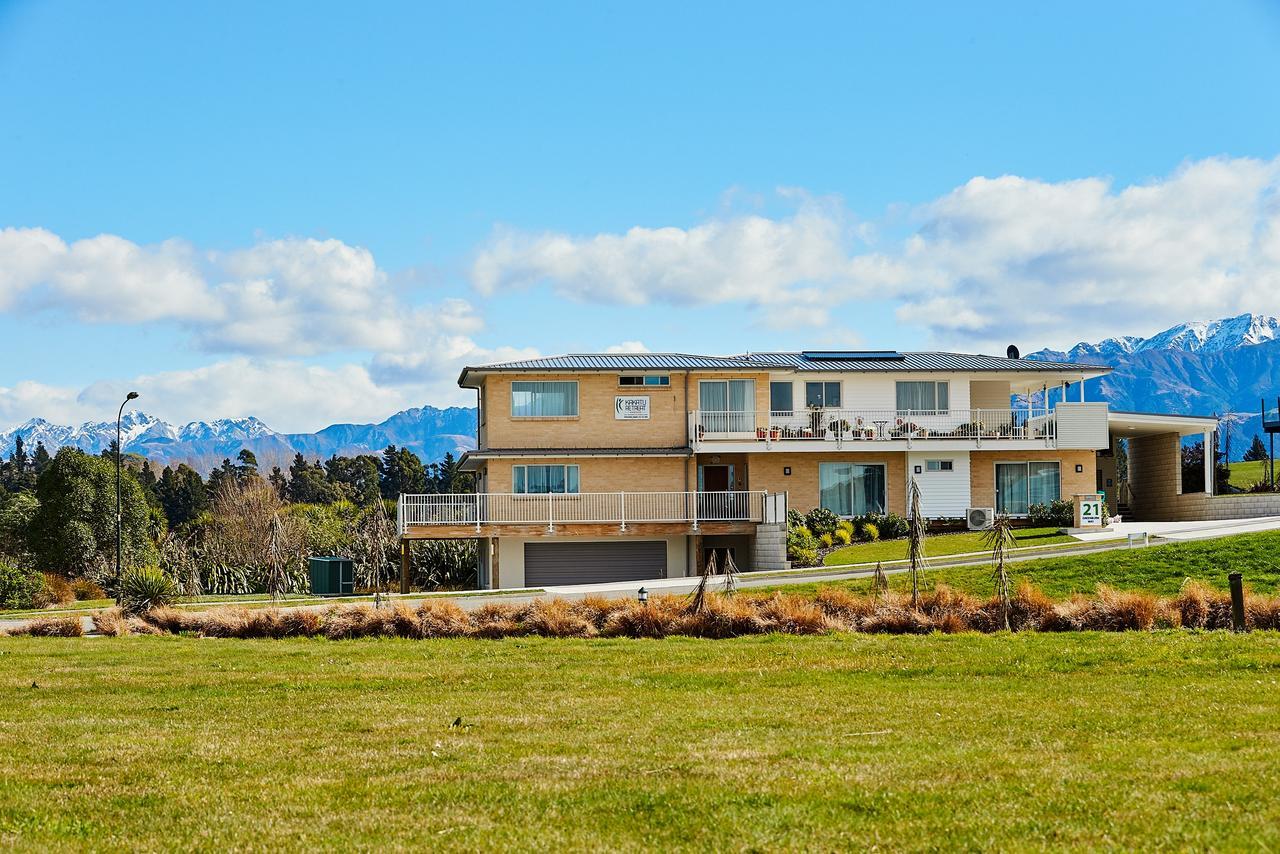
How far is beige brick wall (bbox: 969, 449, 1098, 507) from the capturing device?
129 feet

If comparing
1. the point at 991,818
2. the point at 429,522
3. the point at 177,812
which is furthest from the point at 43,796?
the point at 429,522

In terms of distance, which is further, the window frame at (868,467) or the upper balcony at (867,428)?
the window frame at (868,467)

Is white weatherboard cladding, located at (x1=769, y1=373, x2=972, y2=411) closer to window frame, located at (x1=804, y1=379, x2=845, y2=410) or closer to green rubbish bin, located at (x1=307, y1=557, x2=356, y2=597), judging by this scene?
window frame, located at (x1=804, y1=379, x2=845, y2=410)

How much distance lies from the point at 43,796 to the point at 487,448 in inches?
1179

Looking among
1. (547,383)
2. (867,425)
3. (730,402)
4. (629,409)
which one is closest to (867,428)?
(867,425)

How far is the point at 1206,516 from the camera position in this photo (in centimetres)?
3869

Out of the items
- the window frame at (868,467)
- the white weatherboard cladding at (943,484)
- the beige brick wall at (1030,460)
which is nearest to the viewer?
the white weatherboard cladding at (943,484)

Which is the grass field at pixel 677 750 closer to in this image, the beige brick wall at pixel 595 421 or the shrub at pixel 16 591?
the shrub at pixel 16 591

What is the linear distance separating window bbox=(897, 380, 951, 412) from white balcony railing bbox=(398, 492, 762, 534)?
721 cm

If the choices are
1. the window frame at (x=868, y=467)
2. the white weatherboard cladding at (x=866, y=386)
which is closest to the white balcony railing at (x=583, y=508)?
the window frame at (x=868, y=467)

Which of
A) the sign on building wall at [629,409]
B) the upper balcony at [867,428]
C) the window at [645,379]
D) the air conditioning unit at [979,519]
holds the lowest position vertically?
the air conditioning unit at [979,519]

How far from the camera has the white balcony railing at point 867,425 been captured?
38438mm

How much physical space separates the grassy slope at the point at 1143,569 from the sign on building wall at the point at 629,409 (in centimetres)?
1412

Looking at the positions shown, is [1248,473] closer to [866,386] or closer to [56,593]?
[866,386]
